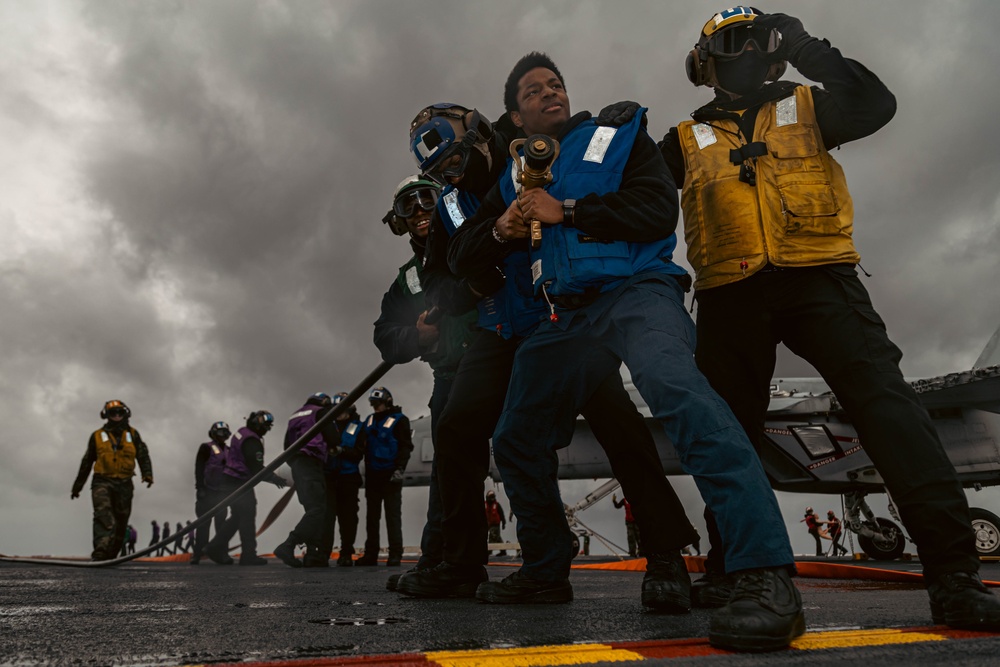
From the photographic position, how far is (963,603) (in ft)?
6.20

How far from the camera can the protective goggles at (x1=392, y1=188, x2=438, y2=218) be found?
392 centimetres

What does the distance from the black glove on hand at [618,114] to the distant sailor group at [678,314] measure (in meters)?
0.01

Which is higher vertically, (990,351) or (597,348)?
(990,351)

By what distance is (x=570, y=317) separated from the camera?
2406 millimetres

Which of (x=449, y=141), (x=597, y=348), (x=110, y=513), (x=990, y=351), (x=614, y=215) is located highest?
(x=990, y=351)

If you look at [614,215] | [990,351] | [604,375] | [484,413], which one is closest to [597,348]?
[604,375]

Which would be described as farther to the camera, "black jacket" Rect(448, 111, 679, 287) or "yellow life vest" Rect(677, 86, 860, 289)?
"yellow life vest" Rect(677, 86, 860, 289)

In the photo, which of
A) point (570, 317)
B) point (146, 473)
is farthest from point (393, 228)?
point (146, 473)

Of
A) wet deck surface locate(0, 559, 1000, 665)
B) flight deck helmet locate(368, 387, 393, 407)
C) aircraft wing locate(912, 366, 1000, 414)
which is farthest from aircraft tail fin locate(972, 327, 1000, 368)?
wet deck surface locate(0, 559, 1000, 665)

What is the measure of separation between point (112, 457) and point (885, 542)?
11644mm

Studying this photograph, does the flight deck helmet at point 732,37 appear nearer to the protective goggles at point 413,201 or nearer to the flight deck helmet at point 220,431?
the protective goggles at point 413,201

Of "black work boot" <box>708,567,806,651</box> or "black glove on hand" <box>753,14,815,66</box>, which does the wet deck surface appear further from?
"black glove on hand" <box>753,14,815,66</box>

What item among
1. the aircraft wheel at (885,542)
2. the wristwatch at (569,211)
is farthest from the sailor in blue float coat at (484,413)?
the aircraft wheel at (885,542)

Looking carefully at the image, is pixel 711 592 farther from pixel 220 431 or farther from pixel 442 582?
pixel 220 431
